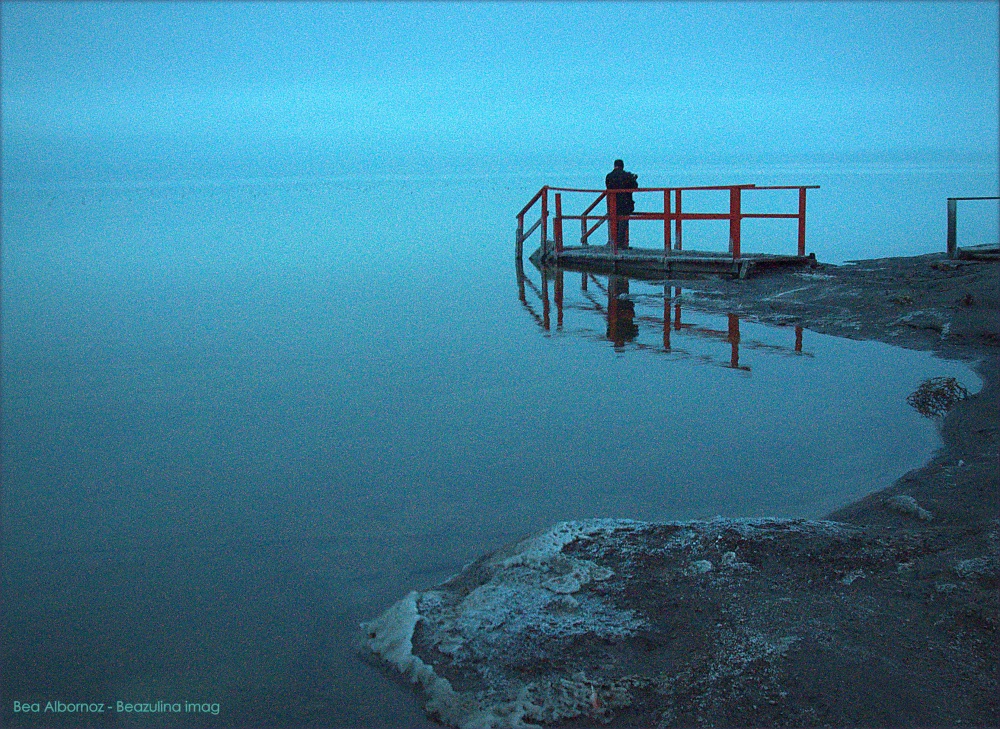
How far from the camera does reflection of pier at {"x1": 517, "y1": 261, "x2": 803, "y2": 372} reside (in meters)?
11.9

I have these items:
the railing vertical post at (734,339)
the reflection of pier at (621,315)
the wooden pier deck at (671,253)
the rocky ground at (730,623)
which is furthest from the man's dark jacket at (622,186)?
the rocky ground at (730,623)

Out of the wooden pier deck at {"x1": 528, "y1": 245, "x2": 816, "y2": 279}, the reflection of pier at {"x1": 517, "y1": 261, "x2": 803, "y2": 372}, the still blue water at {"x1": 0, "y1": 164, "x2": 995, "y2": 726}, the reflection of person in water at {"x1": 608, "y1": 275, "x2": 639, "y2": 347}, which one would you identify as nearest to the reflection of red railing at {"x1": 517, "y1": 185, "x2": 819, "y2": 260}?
the wooden pier deck at {"x1": 528, "y1": 245, "x2": 816, "y2": 279}

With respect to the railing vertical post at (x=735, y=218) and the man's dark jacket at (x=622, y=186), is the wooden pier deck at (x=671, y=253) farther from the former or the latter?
the man's dark jacket at (x=622, y=186)

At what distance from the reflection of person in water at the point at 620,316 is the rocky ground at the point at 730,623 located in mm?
6808

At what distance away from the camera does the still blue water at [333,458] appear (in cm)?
499

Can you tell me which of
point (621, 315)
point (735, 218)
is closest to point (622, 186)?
point (735, 218)

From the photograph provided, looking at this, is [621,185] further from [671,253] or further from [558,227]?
[671,253]

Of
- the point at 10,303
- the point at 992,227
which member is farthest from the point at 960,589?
the point at 992,227

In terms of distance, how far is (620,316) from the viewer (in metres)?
14.4

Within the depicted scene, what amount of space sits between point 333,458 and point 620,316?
7379mm

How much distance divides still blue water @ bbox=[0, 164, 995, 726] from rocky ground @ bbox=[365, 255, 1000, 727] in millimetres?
447

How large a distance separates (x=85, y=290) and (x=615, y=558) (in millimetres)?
16846

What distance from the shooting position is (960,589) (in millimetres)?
4562

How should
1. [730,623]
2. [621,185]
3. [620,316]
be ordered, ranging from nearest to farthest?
[730,623] → [620,316] → [621,185]
